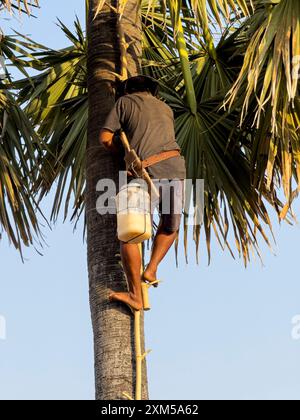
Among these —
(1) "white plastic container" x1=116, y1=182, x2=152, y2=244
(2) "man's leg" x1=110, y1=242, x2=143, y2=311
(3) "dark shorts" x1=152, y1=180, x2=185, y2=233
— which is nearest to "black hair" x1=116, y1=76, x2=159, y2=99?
(3) "dark shorts" x1=152, y1=180, x2=185, y2=233

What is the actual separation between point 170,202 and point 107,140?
0.59 metres

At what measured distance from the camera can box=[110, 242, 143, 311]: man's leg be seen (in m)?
6.41

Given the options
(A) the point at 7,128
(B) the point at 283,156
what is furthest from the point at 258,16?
(A) the point at 7,128

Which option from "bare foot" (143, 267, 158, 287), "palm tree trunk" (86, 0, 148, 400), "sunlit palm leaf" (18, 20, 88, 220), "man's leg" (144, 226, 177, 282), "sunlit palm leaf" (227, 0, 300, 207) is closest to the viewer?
"palm tree trunk" (86, 0, 148, 400)

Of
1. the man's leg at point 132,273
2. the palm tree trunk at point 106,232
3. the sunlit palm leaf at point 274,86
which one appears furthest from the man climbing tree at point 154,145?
the sunlit palm leaf at point 274,86

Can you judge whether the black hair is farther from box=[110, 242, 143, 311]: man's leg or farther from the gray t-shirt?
box=[110, 242, 143, 311]: man's leg

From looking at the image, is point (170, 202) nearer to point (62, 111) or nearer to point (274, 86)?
point (274, 86)

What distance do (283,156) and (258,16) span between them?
121cm

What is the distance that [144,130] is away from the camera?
22.9 feet

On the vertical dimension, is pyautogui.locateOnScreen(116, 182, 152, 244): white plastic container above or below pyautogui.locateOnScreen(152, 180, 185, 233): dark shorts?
below

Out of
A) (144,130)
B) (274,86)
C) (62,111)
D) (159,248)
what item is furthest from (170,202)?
(62,111)

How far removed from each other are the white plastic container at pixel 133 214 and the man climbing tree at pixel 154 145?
0.31m
